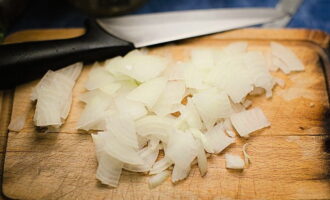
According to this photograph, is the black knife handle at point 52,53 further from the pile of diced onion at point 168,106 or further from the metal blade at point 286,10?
the metal blade at point 286,10

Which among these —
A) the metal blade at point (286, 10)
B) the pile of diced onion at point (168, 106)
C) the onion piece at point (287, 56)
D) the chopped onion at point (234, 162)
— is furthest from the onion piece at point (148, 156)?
the metal blade at point (286, 10)

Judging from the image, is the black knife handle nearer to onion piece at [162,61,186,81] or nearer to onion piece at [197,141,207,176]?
onion piece at [162,61,186,81]

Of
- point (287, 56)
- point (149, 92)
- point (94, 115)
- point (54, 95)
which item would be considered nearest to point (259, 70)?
point (287, 56)

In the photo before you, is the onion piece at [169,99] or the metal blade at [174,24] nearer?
the onion piece at [169,99]

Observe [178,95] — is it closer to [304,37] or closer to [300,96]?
[300,96]

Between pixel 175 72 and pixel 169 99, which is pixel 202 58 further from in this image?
pixel 169 99

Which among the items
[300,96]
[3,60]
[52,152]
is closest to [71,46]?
[3,60]

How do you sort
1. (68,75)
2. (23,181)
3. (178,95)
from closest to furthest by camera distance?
(23,181) < (178,95) < (68,75)
